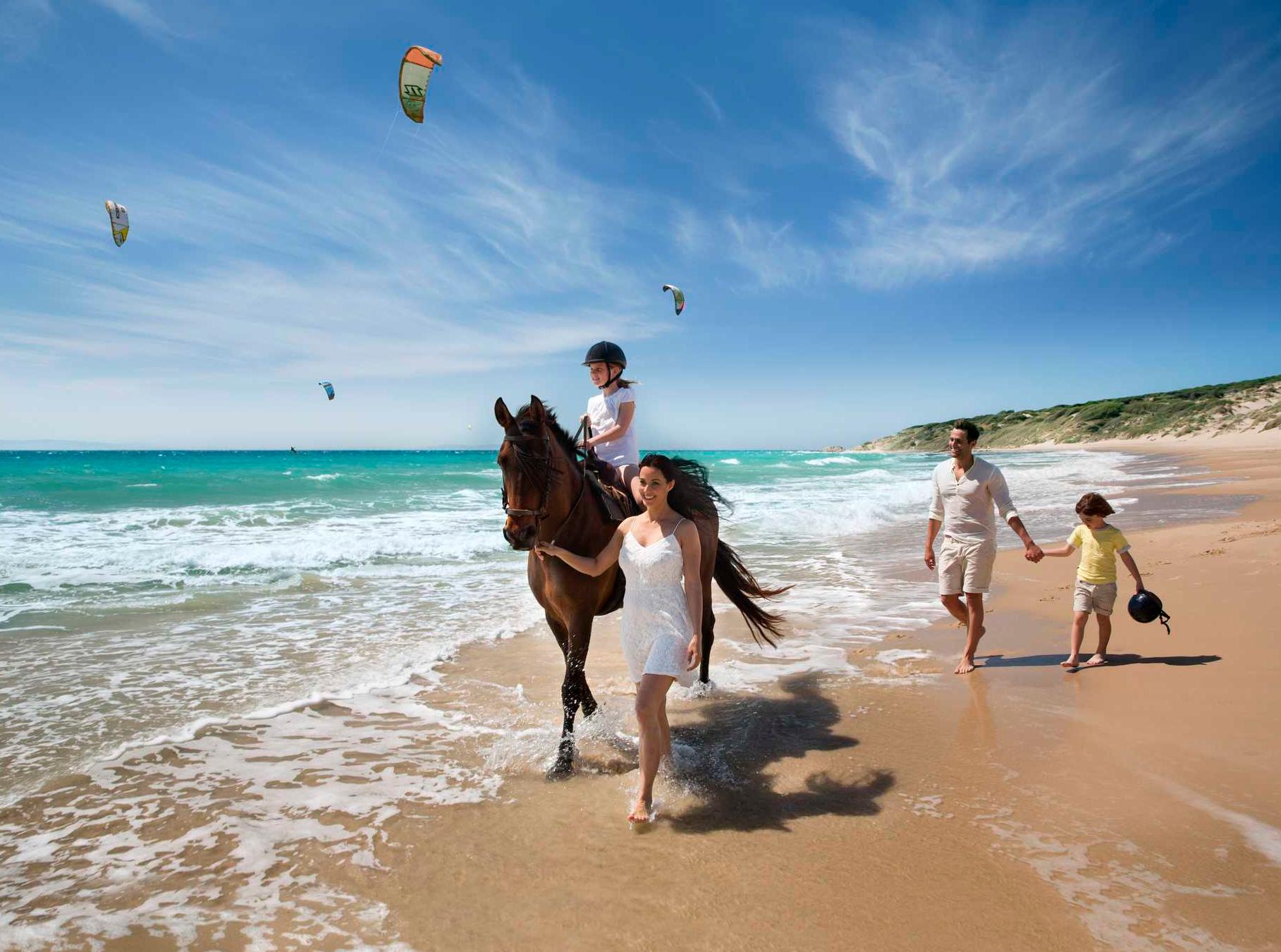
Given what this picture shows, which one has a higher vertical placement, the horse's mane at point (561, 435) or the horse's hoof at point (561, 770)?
the horse's mane at point (561, 435)

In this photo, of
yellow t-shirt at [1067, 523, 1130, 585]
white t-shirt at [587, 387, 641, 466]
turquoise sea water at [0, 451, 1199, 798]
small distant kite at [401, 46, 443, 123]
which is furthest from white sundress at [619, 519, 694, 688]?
small distant kite at [401, 46, 443, 123]

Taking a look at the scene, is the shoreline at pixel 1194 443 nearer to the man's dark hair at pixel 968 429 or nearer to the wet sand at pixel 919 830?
the man's dark hair at pixel 968 429

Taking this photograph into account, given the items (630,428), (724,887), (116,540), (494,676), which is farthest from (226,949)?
(116,540)

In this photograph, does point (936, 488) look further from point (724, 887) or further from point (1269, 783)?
point (724, 887)

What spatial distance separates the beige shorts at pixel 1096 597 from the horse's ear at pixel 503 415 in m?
4.60

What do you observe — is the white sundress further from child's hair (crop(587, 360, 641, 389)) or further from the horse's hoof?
child's hair (crop(587, 360, 641, 389))

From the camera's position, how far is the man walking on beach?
5.32 meters

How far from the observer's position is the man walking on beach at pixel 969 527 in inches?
210

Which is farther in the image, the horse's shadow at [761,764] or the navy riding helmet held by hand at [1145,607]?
the navy riding helmet held by hand at [1145,607]

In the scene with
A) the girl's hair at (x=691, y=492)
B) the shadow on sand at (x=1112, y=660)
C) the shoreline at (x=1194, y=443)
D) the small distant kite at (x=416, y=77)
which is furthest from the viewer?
the shoreline at (x=1194, y=443)

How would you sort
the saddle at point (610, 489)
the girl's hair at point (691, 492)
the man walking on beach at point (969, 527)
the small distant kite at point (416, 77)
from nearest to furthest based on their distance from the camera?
the saddle at point (610, 489), the girl's hair at point (691, 492), the man walking on beach at point (969, 527), the small distant kite at point (416, 77)

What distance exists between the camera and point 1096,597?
5305 mm

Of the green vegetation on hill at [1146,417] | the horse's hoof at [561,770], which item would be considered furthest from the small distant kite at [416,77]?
the green vegetation on hill at [1146,417]

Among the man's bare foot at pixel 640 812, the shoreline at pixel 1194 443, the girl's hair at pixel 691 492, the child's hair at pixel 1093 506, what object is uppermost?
the shoreline at pixel 1194 443
